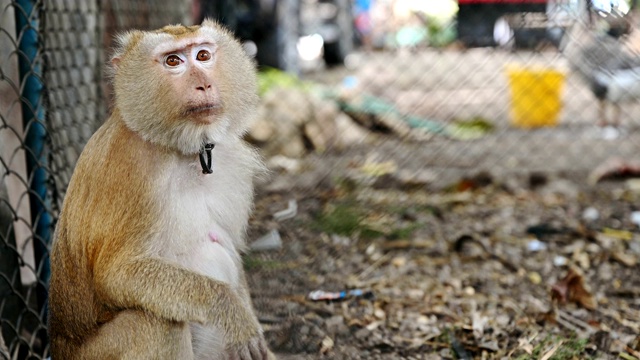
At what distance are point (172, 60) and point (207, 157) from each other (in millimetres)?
403

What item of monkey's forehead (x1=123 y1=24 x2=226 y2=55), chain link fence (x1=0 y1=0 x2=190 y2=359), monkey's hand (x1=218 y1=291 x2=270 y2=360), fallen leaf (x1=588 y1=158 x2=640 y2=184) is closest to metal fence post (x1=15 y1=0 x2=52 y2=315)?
chain link fence (x1=0 y1=0 x2=190 y2=359)

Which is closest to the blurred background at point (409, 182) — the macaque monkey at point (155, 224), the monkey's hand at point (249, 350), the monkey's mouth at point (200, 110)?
the macaque monkey at point (155, 224)

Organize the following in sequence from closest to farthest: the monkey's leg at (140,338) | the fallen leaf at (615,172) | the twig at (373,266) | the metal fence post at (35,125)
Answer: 1. the monkey's leg at (140,338)
2. the metal fence post at (35,125)
3. the twig at (373,266)
4. the fallen leaf at (615,172)

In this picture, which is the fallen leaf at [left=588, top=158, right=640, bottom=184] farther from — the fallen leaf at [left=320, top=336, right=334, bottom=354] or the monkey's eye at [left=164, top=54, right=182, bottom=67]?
the monkey's eye at [left=164, top=54, right=182, bottom=67]

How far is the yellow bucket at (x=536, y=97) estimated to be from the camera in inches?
A: 391

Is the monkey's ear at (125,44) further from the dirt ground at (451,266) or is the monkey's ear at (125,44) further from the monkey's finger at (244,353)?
the dirt ground at (451,266)

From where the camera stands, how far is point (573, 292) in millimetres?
4641

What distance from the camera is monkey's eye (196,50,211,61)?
3191 mm

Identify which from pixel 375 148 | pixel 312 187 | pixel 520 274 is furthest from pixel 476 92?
pixel 520 274

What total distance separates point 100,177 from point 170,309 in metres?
0.55

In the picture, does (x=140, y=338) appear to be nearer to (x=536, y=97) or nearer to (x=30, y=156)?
(x=30, y=156)

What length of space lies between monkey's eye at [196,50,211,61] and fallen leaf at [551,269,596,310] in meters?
2.47

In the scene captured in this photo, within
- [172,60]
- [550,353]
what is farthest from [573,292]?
[172,60]

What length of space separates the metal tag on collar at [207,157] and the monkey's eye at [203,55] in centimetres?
33
